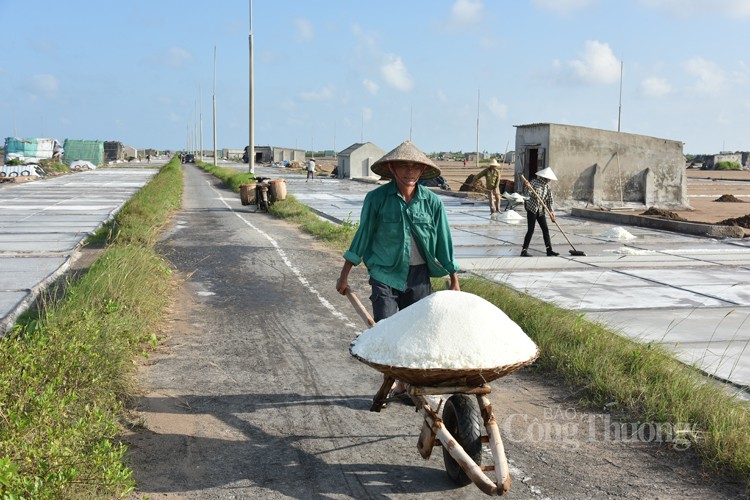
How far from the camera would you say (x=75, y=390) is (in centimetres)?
501

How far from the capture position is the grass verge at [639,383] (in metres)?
4.85

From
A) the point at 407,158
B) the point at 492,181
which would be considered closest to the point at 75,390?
the point at 407,158

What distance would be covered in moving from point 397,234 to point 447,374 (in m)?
1.64

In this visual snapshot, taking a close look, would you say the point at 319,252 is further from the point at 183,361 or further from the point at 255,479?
the point at 255,479

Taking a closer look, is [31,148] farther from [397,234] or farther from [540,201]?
[397,234]

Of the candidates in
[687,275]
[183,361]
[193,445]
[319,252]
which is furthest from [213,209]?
[193,445]

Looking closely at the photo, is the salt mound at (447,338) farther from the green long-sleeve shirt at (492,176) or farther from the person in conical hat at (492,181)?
the green long-sleeve shirt at (492,176)

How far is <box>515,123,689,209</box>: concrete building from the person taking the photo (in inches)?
1028

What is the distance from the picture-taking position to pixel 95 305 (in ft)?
24.6

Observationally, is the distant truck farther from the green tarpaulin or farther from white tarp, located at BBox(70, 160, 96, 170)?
white tarp, located at BBox(70, 160, 96, 170)

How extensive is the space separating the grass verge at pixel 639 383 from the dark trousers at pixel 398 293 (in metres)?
1.53

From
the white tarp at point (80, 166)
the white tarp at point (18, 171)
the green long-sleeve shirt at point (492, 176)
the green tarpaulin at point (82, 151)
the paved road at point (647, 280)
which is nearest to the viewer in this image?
the paved road at point (647, 280)

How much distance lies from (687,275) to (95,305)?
8809mm

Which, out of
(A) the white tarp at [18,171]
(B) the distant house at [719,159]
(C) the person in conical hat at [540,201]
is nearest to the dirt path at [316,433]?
(C) the person in conical hat at [540,201]
